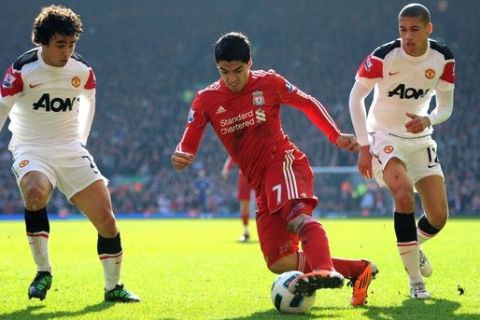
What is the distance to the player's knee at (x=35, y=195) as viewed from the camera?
744cm

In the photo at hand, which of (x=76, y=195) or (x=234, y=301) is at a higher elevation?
(x=76, y=195)

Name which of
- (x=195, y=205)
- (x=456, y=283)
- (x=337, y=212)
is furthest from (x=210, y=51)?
(x=456, y=283)

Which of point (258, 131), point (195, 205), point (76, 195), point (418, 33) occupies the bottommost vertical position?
point (195, 205)

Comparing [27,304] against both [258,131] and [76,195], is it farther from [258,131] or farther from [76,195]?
[258,131]

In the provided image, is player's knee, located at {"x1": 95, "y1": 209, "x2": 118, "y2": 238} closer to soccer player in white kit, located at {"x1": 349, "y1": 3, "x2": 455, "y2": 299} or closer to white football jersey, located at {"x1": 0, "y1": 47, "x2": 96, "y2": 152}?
white football jersey, located at {"x1": 0, "y1": 47, "x2": 96, "y2": 152}

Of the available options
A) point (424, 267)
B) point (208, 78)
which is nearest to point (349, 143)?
point (424, 267)

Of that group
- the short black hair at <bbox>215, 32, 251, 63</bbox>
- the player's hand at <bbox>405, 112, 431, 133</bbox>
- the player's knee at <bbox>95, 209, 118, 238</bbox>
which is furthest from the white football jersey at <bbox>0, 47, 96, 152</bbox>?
the player's hand at <bbox>405, 112, 431, 133</bbox>

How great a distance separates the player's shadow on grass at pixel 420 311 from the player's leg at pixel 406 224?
0.35 m

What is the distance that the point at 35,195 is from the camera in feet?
24.4

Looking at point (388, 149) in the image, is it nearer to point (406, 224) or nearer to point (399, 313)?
point (406, 224)

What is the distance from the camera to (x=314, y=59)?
4338cm

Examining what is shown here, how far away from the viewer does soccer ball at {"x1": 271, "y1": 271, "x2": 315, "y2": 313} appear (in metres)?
6.48

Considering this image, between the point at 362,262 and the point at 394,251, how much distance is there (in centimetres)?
660

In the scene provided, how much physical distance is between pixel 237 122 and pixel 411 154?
1970mm
